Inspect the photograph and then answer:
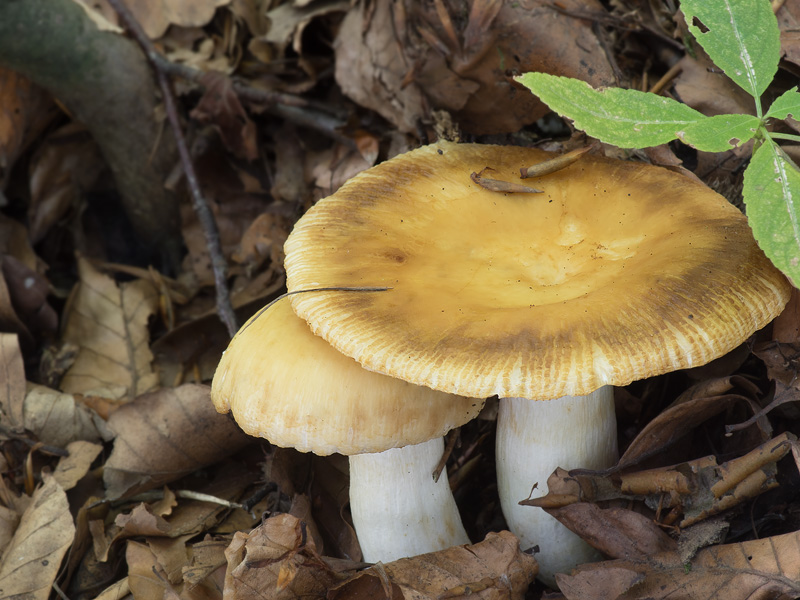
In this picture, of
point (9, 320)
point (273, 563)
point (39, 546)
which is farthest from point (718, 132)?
point (9, 320)

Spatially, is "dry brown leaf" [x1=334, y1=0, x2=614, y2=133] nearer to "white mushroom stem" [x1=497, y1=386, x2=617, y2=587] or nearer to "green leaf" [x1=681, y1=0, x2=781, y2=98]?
"green leaf" [x1=681, y1=0, x2=781, y2=98]

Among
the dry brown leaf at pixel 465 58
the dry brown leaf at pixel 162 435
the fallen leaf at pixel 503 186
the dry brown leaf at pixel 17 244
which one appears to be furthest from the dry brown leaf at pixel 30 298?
the fallen leaf at pixel 503 186

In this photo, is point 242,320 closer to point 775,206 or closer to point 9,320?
point 9,320

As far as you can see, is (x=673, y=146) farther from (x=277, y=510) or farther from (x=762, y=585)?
(x=277, y=510)

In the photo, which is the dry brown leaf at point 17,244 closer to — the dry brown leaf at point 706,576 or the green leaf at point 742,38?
the dry brown leaf at point 706,576

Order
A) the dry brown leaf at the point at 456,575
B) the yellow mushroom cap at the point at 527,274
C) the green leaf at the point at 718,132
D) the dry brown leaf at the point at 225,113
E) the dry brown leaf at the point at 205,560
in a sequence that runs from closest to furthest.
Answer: the yellow mushroom cap at the point at 527,274 < the green leaf at the point at 718,132 < the dry brown leaf at the point at 456,575 < the dry brown leaf at the point at 205,560 < the dry brown leaf at the point at 225,113
